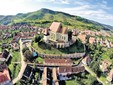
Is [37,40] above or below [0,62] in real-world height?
above

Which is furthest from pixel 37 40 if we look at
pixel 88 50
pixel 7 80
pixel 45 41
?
pixel 7 80

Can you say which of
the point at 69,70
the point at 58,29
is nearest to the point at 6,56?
the point at 58,29

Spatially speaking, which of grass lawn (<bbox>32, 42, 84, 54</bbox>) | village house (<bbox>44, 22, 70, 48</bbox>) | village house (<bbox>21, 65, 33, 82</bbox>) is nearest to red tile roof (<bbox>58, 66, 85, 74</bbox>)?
village house (<bbox>21, 65, 33, 82</bbox>)

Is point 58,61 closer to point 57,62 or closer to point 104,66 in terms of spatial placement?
point 57,62

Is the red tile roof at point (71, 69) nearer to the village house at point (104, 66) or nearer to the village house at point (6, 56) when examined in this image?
the village house at point (104, 66)

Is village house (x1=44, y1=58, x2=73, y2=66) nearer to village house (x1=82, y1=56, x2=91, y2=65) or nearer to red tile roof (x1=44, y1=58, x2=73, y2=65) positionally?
red tile roof (x1=44, y1=58, x2=73, y2=65)

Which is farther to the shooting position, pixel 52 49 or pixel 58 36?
pixel 58 36

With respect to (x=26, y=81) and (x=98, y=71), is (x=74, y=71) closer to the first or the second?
(x=98, y=71)

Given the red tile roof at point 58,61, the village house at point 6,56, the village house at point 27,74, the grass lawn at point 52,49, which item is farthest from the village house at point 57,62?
the village house at point 6,56
